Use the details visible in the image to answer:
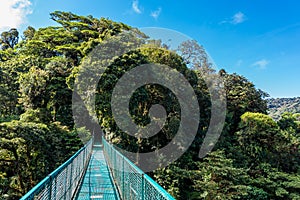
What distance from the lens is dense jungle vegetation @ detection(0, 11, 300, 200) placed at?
30.1 feet

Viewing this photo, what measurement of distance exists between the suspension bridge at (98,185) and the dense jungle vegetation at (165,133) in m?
3.44

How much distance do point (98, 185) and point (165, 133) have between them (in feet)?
26.4

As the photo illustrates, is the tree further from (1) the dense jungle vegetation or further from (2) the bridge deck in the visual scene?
(2) the bridge deck

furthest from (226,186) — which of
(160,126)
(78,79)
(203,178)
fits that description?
(78,79)

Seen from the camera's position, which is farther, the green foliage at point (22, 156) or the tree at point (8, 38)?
the tree at point (8, 38)

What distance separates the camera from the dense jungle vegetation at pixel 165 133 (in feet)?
30.1

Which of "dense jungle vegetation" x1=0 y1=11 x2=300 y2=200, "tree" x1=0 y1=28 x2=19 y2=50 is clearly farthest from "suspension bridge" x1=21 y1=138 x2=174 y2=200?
"tree" x1=0 y1=28 x2=19 y2=50

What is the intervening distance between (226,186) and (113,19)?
17276 millimetres

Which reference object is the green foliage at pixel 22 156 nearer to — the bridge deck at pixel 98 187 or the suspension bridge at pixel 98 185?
the suspension bridge at pixel 98 185

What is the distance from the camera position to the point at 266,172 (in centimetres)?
1338

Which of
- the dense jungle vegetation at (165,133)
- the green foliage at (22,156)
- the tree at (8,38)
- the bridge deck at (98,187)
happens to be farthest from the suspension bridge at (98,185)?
the tree at (8,38)

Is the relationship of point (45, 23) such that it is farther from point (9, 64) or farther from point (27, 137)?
point (27, 137)

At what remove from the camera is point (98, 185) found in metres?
5.35

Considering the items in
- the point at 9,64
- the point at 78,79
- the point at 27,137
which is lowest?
the point at 27,137
